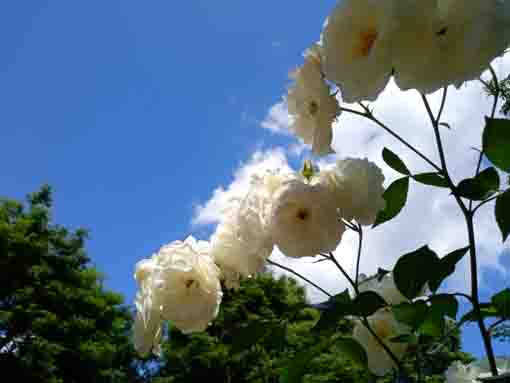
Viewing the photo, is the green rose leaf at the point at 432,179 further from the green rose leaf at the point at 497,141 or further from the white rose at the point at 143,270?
the white rose at the point at 143,270

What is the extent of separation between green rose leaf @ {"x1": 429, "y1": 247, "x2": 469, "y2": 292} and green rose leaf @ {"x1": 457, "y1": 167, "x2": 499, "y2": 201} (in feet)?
0.20

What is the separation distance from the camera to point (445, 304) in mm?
493

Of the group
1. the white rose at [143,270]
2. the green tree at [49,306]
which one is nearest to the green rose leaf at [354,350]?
the white rose at [143,270]

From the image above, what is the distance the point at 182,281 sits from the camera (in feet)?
1.88

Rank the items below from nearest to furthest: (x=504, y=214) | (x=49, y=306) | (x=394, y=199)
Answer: (x=504, y=214) → (x=394, y=199) → (x=49, y=306)

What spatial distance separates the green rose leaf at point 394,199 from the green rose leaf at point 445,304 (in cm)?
12

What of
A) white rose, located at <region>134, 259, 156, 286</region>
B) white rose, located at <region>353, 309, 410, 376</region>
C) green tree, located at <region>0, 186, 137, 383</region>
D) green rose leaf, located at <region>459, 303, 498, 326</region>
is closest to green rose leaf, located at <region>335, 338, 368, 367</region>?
white rose, located at <region>353, 309, 410, 376</region>

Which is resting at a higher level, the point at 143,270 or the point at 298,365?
the point at 143,270

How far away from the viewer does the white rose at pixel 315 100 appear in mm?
500

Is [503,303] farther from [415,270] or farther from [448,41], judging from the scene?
[448,41]

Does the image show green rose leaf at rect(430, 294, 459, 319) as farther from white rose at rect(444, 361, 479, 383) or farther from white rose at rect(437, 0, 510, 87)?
white rose at rect(437, 0, 510, 87)

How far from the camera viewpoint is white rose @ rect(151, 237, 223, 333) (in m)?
0.57

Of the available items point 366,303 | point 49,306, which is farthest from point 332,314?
point 49,306

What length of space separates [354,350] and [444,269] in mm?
165
